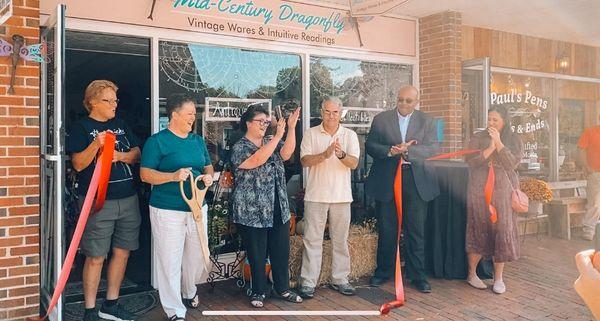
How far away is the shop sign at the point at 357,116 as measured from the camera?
620cm

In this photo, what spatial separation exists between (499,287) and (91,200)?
3.59 meters

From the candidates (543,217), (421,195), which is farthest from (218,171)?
(543,217)

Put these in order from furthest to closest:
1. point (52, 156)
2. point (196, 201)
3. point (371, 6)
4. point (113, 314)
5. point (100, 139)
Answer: point (371, 6), point (113, 314), point (196, 201), point (100, 139), point (52, 156)

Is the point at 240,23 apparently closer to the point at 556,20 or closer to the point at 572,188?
the point at 556,20

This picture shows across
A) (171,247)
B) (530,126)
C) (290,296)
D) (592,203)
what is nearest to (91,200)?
(171,247)

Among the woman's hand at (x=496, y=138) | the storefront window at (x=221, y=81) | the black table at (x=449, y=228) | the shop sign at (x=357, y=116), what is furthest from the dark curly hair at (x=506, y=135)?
the storefront window at (x=221, y=81)

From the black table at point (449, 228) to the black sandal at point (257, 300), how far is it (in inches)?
73.7

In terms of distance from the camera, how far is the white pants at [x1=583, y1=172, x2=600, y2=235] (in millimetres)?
7266

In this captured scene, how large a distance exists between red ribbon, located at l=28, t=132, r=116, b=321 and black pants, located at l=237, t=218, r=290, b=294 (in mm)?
1203

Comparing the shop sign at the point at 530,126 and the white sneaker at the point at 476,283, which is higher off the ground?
the shop sign at the point at 530,126

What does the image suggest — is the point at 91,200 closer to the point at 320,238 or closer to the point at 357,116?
the point at 320,238

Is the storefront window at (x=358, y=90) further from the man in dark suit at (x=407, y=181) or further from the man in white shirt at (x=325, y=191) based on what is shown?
the man in white shirt at (x=325, y=191)

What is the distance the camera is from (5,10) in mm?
3473

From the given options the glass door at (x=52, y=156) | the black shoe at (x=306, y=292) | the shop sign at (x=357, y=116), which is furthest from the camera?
the shop sign at (x=357, y=116)
